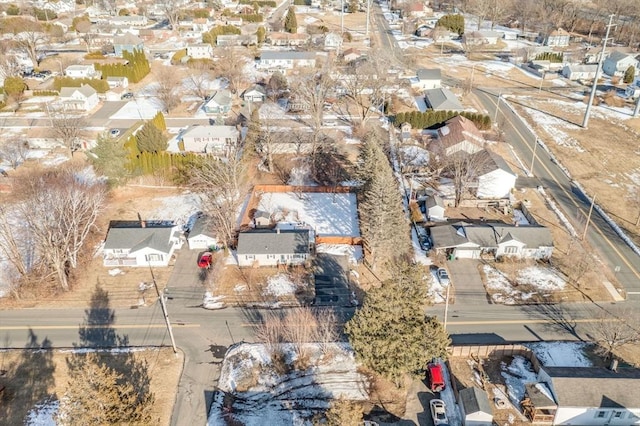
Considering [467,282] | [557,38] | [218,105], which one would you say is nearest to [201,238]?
[467,282]

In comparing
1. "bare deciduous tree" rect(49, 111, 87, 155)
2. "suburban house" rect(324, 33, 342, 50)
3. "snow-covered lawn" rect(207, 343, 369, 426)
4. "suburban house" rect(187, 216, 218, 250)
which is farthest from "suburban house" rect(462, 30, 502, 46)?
"snow-covered lawn" rect(207, 343, 369, 426)

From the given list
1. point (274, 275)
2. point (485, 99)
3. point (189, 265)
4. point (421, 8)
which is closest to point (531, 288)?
point (274, 275)

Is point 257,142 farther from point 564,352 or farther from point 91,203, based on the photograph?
point 564,352

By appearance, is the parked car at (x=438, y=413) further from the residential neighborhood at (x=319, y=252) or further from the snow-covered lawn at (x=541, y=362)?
the snow-covered lawn at (x=541, y=362)

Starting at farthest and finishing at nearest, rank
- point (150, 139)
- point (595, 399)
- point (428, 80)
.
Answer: point (428, 80), point (150, 139), point (595, 399)

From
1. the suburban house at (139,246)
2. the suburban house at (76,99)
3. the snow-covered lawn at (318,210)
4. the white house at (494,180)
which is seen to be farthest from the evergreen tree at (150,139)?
the white house at (494,180)

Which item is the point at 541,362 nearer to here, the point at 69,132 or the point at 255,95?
the point at 69,132

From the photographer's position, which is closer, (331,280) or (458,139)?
(331,280)
